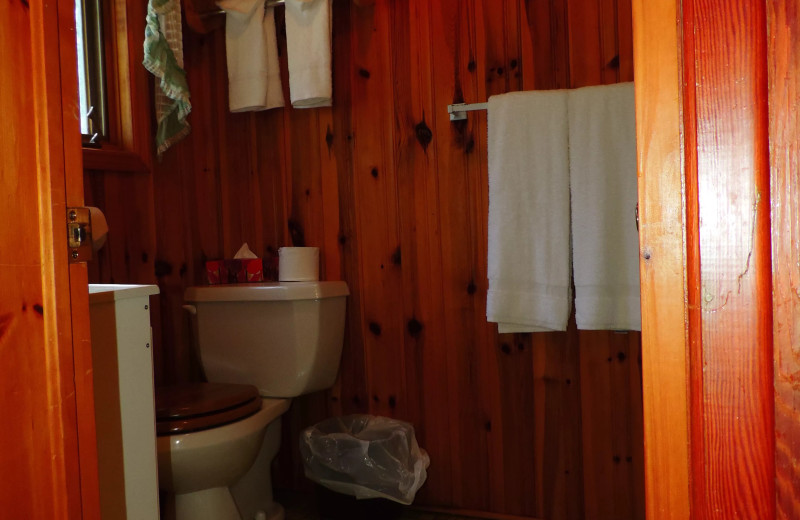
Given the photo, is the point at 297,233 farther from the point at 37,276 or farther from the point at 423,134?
the point at 37,276

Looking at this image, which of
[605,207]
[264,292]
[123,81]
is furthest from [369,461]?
[123,81]

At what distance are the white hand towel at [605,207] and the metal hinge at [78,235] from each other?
119 centimetres

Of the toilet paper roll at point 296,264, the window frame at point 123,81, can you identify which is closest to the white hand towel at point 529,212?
the toilet paper roll at point 296,264

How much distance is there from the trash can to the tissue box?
21.4 inches

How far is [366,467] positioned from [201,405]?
0.50m

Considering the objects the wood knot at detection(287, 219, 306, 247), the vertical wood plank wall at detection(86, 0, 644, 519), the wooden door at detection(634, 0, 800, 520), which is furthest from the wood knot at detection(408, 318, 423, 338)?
the wooden door at detection(634, 0, 800, 520)

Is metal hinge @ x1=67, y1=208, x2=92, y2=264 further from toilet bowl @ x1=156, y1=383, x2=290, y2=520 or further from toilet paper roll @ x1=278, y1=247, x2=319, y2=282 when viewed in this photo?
toilet paper roll @ x1=278, y1=247, x2=319, y2=282

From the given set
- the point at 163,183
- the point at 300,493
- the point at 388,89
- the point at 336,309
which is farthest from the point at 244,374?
the point at 388,89

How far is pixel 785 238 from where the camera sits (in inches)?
18.1

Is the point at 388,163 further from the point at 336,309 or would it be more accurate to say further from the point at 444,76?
the point at 336,309

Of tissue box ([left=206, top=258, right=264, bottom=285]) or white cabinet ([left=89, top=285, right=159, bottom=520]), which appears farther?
tissue box ([left=206, top=258, right=264, bottom=285])

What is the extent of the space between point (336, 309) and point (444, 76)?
78 centimetres

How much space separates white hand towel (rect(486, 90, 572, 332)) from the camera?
5.28ft

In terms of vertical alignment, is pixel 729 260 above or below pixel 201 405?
above
